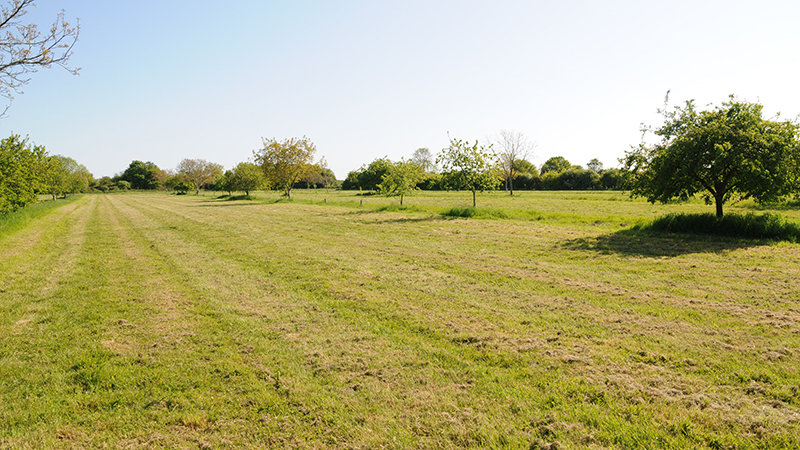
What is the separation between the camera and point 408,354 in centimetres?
521

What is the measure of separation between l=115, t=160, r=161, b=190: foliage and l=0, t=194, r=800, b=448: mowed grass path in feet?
474

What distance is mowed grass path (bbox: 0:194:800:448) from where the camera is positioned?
3695 mm

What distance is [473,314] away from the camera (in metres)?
6.73

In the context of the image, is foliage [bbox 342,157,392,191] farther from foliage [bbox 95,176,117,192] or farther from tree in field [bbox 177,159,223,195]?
foliage [bbox 95,176,117,192]

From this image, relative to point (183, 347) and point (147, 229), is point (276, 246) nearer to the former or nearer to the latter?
point (183, 347)

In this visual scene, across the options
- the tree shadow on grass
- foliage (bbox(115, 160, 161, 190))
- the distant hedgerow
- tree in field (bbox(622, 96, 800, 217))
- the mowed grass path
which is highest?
foliage (bbox(115, 160, 161, 190))

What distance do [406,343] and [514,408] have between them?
1.95m

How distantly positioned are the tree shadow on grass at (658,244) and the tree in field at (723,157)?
2.15 metres

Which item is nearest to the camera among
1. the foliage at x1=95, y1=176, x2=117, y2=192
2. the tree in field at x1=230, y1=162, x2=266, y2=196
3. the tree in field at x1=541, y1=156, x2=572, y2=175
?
the tree in field at x1=230, y1=162, x2=266, y2=196

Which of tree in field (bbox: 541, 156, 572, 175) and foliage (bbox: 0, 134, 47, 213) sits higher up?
tree in field (bbox: 541, 156, 572, 175)

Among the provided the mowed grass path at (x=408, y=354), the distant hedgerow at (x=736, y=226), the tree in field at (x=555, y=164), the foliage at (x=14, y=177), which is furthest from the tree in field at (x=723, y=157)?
the tree in field at (x=555, y=164)

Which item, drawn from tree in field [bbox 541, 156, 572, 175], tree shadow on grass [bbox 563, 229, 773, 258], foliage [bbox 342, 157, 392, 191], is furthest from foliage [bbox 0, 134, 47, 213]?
tree in field [bbox 541, 156, 572, 175]

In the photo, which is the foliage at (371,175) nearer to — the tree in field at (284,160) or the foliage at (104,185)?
the tree in field at (284,160)

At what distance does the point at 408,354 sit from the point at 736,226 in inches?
572
